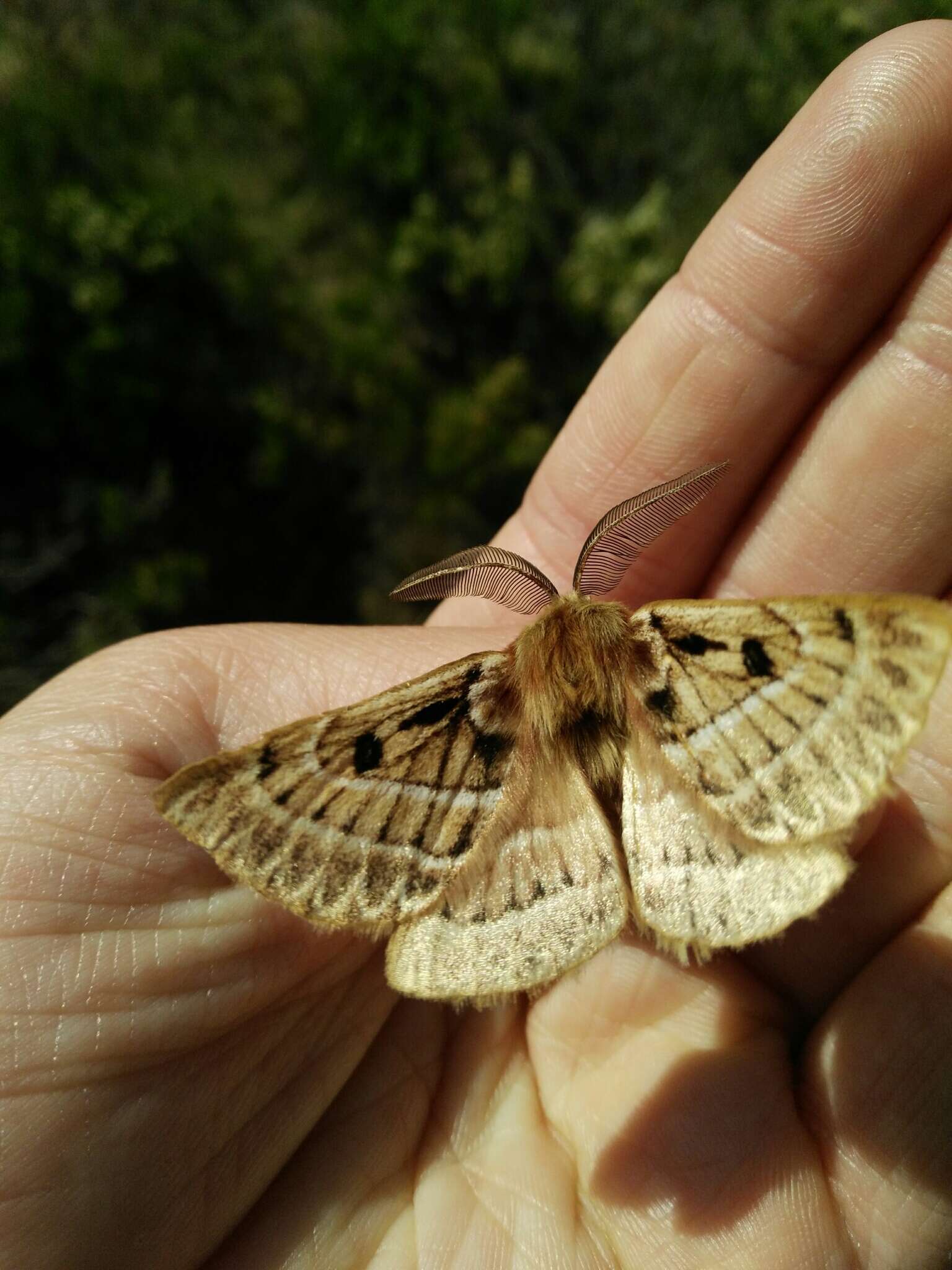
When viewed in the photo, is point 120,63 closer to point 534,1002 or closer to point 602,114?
point 602,114

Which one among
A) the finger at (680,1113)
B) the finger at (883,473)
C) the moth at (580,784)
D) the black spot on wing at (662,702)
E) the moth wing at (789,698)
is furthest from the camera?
the finger at (883,473)

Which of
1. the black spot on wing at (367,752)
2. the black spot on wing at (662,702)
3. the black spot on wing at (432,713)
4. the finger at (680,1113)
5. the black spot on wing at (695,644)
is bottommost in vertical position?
the finger at (680,1113)

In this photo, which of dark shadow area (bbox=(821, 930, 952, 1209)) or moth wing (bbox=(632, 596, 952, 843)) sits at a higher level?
moth wing (bbox=(632, 596, 952, 843))

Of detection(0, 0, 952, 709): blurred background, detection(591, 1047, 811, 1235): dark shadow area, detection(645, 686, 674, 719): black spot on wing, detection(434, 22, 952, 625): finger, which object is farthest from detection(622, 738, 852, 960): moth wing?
detection(0, 0, 952, 709): blurred background

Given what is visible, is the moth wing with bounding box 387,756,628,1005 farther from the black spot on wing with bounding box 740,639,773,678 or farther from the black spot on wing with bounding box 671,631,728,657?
the black spot on wing with bounding box 740,639,773,678

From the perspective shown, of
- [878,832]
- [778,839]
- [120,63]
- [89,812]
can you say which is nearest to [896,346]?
[878,832]

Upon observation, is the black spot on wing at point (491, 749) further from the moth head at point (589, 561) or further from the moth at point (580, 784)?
the moth head at point (589, 561)

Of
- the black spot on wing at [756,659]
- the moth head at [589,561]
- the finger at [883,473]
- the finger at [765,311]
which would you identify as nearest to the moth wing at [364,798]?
the moth head at [589,561]
